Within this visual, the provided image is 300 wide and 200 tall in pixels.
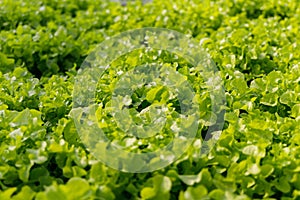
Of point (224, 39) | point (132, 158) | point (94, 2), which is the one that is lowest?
point (94, 2)

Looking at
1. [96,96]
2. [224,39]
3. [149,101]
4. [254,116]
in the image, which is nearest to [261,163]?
[254,116]

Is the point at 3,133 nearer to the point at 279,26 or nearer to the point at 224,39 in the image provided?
the point at 224,39

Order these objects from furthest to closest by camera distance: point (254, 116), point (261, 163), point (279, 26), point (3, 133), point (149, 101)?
1. point (279, 26)
2. point (149, 101)
3. point (254, 116)
4. point (3, 133)
5. point (261, 163)

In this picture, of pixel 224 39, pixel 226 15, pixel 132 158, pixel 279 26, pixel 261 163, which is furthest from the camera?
pixel 226 15

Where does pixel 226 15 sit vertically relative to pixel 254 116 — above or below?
below

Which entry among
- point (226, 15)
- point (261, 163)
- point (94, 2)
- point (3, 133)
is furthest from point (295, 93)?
point (94, 2)

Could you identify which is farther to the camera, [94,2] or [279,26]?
[94,2]

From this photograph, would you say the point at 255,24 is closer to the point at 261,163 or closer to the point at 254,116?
the point at 254,116
